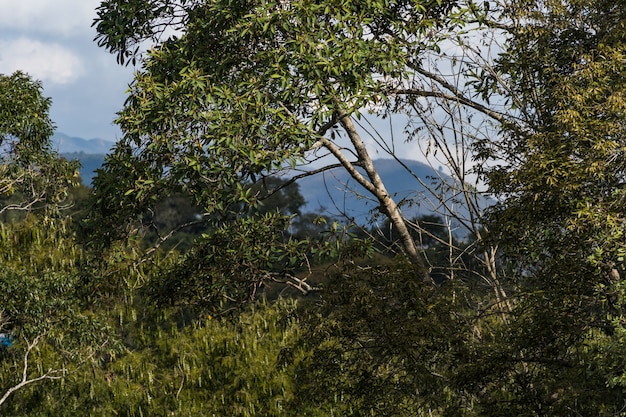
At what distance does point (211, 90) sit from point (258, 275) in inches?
83.2

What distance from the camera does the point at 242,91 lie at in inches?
Result: 305

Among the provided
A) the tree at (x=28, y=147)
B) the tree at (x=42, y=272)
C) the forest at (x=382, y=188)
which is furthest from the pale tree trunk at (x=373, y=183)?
the tree at (x=28, y=147)

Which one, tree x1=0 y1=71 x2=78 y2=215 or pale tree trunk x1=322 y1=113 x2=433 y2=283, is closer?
pale tree trunk x1=322 y1=113 x2=433 y2=283

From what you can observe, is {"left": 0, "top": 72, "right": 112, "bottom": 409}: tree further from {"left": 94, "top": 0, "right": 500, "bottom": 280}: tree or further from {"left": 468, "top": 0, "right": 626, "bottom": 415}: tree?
{"left": 468, "top": 0, "right": 626, "bottom": 415}: tree

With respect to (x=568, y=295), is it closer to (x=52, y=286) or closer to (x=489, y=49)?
(x=489, y=49)

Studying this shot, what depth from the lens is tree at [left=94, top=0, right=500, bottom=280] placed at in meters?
7.38

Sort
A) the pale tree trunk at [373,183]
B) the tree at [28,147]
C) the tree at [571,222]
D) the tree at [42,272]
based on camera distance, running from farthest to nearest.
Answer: the tree at [28,147]
the tree at [42,272]
the pale tree trunk at [373,183]
the tree at [571,222]

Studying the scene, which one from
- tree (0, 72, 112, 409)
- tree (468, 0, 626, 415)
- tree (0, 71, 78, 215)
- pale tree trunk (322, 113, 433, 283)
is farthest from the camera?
tree (0, 71, 78, 215)

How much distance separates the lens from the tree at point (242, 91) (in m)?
7.38

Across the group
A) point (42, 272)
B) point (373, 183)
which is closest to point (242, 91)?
point (373, 183)

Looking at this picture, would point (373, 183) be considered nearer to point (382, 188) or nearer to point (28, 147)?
point (382, 188)

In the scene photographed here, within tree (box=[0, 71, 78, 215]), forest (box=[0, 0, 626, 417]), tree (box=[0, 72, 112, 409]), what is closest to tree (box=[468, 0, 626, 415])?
forest (box=[0, 0, 626, 417])

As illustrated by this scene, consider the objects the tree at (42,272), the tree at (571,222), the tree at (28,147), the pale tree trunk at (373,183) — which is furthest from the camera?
the tree at (28,147)

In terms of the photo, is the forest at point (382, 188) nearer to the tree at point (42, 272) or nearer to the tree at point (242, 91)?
the tree at point (242, 91)
